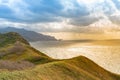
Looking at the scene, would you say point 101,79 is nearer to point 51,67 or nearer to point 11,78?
point 51,67

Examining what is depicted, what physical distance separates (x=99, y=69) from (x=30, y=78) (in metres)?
42.9

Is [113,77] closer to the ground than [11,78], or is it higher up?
closer to the ground

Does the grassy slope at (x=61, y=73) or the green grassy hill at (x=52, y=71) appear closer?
the grassy slope at (x=61, y=73)

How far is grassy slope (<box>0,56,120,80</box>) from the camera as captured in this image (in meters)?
42.6

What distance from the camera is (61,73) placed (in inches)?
2373

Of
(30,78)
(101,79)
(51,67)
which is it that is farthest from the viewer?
(101,79)

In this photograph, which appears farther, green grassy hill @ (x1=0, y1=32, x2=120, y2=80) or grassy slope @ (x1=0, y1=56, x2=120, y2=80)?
green grassy hill @ (x1=0, y1=32, x2=120, y2=80)

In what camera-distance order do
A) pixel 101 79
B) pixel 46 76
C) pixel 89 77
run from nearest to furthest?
pixel 46 76, pixel 89 77, pixel 101 79

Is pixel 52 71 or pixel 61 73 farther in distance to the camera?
pixel 61 73

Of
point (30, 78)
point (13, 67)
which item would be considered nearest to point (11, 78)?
point (30, 78)

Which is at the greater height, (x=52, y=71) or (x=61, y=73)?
(x=52, y=71)

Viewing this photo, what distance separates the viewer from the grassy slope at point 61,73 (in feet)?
140

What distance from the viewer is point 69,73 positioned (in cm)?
6303

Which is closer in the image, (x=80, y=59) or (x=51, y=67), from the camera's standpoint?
(x=51, y=67)
